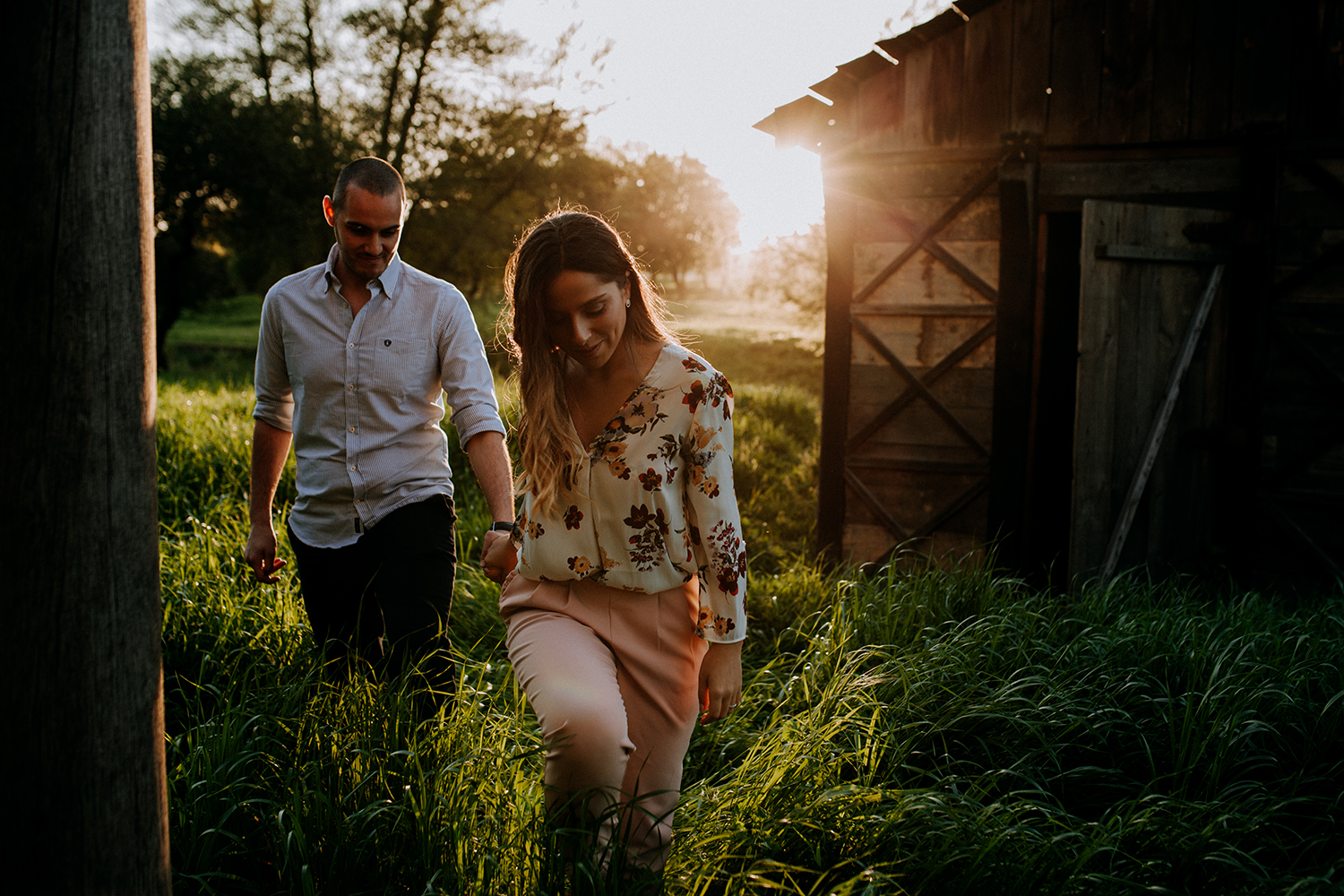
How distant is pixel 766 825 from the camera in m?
2.49

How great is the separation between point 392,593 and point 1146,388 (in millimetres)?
4978

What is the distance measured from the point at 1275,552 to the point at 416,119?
67.4 ft

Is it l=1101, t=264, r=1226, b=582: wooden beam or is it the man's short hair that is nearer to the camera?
the man's short hair

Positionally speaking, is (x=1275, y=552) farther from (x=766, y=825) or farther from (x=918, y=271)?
(x=766, y=825)

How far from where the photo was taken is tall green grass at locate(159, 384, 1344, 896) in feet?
7.48

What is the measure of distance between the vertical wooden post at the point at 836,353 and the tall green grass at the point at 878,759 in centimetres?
218

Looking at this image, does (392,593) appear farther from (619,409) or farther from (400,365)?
(619,409)

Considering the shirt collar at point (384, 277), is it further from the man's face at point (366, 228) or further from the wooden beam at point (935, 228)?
the wooden beam at point (935, 228)

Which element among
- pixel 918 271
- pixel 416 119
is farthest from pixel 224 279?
pixel 918 271

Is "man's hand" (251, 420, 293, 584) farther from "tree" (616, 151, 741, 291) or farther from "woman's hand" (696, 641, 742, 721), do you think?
"tree" (616, 151, 741, 291)

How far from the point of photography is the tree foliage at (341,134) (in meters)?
20.2

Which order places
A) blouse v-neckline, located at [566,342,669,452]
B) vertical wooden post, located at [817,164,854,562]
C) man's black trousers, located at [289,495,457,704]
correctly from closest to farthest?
blouse v-neckline, located at [566,342,669,452] → man's black trousers, located at [289,495,457,704] → vertical wooden post, located at [817,164,854,562]

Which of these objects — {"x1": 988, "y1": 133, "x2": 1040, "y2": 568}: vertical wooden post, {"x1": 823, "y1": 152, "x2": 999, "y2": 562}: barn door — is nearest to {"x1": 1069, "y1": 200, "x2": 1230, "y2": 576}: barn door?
{"x1": 988, "y1": 133, "x2": 1040, "y2": 568}: vertical wooden post

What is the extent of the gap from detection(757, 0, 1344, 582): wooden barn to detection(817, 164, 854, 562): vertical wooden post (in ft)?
0.05
